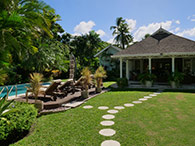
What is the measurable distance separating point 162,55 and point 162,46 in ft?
6.84

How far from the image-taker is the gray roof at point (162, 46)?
12.5 meters

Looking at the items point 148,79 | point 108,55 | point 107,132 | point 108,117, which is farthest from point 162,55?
point 108,55

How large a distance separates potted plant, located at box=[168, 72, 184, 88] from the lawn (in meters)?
6.22

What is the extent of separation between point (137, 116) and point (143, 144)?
6.50 ft

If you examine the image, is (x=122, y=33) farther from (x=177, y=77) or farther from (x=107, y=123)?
(x=107, y=123)

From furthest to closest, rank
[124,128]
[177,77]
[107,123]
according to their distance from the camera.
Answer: [177,77]
[107,123]
[124,128]

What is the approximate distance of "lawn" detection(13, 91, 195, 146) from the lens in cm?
352

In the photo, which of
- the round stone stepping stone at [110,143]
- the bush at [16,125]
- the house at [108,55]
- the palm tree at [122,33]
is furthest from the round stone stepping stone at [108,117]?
the palm tree at [122,33]

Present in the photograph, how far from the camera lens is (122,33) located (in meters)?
32.1

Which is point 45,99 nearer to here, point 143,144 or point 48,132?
point 48,132

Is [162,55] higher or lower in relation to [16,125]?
higher

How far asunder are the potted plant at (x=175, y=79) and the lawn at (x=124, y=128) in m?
6.22

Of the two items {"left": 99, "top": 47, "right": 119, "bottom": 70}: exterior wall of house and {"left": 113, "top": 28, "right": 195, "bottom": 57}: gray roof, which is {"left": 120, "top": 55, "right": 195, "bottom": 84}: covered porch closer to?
{"left": 113, "top": 28, "right": 195, "bottom": 57}: gray roof

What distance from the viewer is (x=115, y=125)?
450cm
